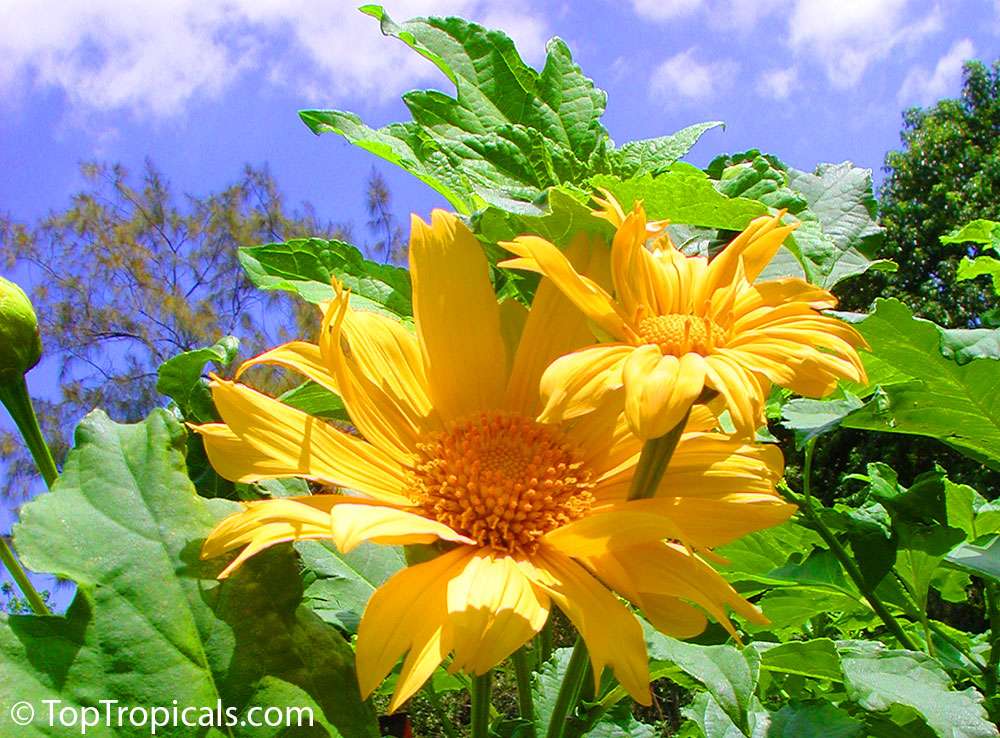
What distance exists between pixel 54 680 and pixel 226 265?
989 centimetres

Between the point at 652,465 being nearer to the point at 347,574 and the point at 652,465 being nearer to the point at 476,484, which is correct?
the point at 476,484

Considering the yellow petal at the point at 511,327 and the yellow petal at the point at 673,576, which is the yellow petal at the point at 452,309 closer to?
the yellow petal at the point at 511,327

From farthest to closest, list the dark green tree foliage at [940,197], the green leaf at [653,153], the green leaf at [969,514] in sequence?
the dark green tree foliage at [940,197] < the green leaf at [969,514] < the green leaf at [653,153]

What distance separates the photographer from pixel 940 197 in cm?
1076

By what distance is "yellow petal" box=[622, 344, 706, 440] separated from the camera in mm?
279

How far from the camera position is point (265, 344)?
28.8 feet

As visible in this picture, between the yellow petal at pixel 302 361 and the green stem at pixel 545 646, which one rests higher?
the yellow petal at pixel 302 361

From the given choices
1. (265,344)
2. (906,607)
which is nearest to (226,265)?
(265,344)

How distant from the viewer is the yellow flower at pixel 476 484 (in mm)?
287

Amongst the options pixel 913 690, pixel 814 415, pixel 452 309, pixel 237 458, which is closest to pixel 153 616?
pixel 237 458

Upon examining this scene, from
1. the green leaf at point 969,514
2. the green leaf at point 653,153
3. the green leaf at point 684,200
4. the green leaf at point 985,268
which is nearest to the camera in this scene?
the green leaf at point 684,200

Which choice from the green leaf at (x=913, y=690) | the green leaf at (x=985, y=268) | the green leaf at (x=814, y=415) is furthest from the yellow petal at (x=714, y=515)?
the green leaf at (x=985, y=268)

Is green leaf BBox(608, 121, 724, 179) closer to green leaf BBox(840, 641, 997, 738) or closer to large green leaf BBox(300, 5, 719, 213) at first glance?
large green leaf BBox(300, 5, 719, 213)

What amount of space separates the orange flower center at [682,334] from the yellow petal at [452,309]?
3.3 inches
